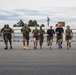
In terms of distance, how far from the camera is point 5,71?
1266 centimetres

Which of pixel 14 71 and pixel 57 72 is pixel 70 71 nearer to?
pixel 57 72

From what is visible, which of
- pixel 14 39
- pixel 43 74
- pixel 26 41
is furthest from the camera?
pixel 14 39

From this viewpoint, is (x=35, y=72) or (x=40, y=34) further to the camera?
(x=40, y=34)

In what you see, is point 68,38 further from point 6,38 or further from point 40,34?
point 6,38

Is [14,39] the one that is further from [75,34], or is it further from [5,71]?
[5,71]

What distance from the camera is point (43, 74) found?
1173 centimetres

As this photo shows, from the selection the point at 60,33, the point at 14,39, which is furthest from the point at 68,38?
the point at 14,39

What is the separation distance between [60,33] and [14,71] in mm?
15486

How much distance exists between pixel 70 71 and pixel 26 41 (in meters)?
15.0

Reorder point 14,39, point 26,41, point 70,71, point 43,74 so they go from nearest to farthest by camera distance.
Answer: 1. point 43,74
2. point 70,71
3. point 26,41
4. point 14,39

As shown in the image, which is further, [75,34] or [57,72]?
[75,34]

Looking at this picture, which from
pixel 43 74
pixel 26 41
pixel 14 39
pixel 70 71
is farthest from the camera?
pixel 14 39

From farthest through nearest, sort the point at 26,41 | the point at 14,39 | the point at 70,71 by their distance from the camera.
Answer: the point at 14,39 < the point at 26,41 < the point at 70,71

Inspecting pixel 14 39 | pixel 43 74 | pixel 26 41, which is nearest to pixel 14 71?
pixel 43 74
